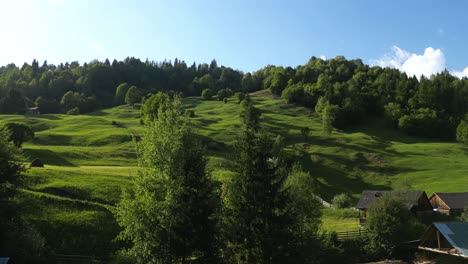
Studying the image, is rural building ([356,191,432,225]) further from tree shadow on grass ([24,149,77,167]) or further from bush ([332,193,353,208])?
tree shadow on grass ([24,149,77,167])

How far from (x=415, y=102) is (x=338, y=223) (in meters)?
99.3

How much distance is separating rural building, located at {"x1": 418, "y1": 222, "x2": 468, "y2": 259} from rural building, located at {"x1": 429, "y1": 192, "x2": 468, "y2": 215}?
2288cm

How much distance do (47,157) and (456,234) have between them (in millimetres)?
60216

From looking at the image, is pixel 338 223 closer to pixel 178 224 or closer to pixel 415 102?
pixel 178 224

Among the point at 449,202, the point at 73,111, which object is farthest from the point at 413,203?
the point at 73,111

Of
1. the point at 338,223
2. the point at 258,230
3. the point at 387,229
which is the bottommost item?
the point at 338,223

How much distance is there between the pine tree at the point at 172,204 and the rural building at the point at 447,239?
21451mm

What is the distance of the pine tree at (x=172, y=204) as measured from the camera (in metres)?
26.0

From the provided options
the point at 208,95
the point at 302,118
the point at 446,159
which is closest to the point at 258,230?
the point at 446,159

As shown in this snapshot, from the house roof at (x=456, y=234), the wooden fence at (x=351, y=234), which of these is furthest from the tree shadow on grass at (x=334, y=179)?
the house roof at (x=456, y=234)

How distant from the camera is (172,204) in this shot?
84.4 feet

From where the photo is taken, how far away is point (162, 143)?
2716cm

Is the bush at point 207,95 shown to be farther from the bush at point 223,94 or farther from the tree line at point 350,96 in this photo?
the bush at point 223,94

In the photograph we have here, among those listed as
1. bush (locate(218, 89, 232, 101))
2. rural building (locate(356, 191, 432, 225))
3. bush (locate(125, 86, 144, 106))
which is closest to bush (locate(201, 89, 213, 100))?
bush (locate(218, 89, 232, 101))
